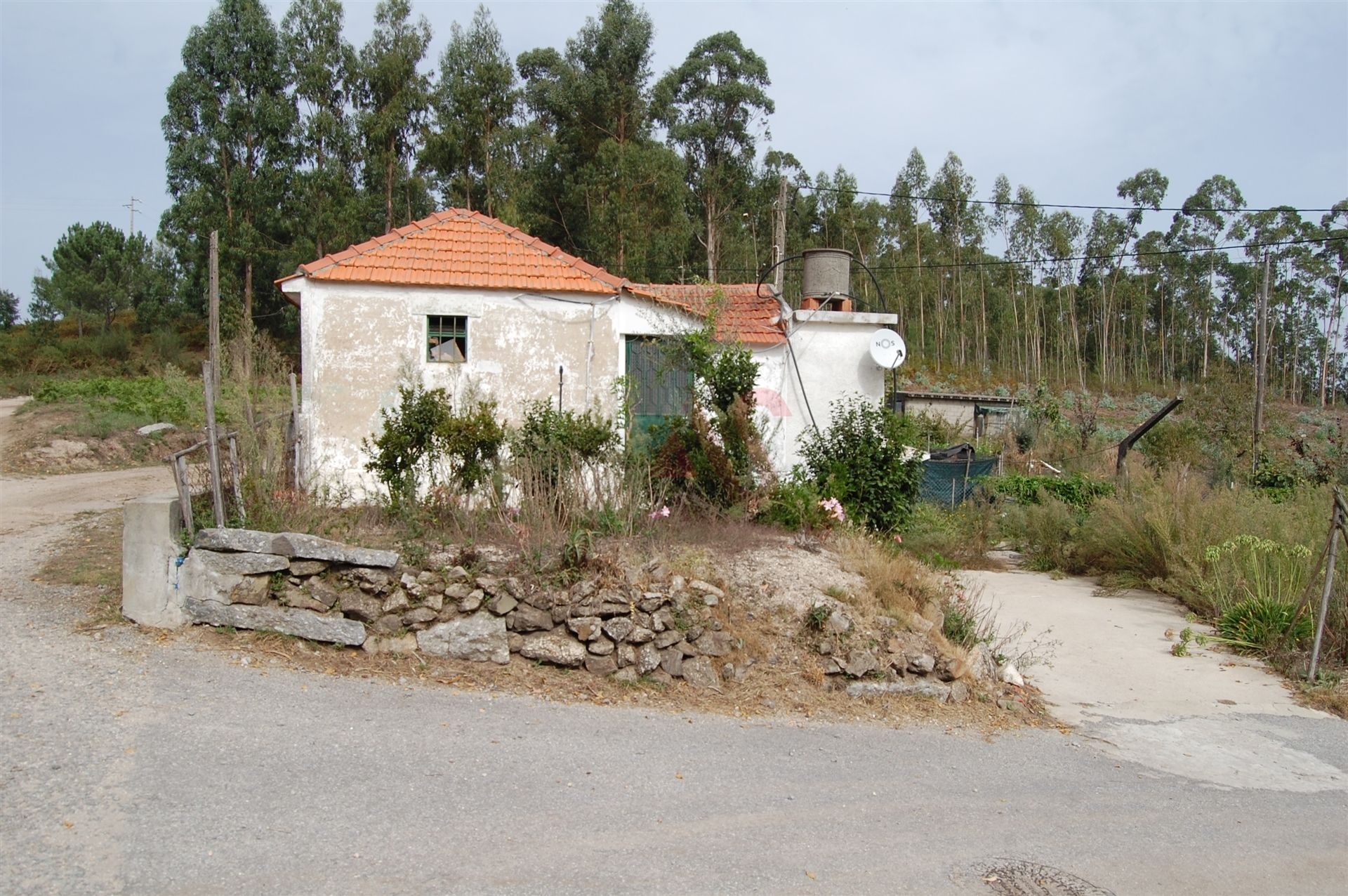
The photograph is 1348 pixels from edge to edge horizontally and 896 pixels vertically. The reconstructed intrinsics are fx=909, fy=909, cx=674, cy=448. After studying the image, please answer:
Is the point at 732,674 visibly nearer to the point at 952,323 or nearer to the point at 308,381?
the point at 308,381

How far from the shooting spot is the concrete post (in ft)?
23.4

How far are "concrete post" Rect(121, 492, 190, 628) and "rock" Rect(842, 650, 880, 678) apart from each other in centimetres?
526

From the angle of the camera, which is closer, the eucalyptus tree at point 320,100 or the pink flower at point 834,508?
the pink flower at point 834,508

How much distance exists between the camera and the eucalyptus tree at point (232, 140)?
32.6 meters

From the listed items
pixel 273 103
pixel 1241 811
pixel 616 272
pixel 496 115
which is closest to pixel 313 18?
pixel 273 103

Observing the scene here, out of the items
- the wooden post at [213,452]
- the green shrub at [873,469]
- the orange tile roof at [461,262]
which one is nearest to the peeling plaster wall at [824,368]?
the green shrub at [873,469]

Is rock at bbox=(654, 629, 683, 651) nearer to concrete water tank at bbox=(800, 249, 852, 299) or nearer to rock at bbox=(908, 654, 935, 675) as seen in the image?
rock at bbox=(908, 654, 935, 675)

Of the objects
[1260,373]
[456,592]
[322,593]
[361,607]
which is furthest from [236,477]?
[1260,373]

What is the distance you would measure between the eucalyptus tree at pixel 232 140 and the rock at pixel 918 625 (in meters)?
30.3

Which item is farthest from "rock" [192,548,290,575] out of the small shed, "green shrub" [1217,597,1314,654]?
the small shed

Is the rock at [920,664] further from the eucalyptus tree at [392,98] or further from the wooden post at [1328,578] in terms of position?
the eucalyptus tree at [392,98]

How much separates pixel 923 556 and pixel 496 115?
27440 mm

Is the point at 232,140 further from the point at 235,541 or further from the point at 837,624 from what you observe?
the point at 837,624

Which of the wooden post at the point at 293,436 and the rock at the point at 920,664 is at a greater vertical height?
the wooden post at the point at 293,436
